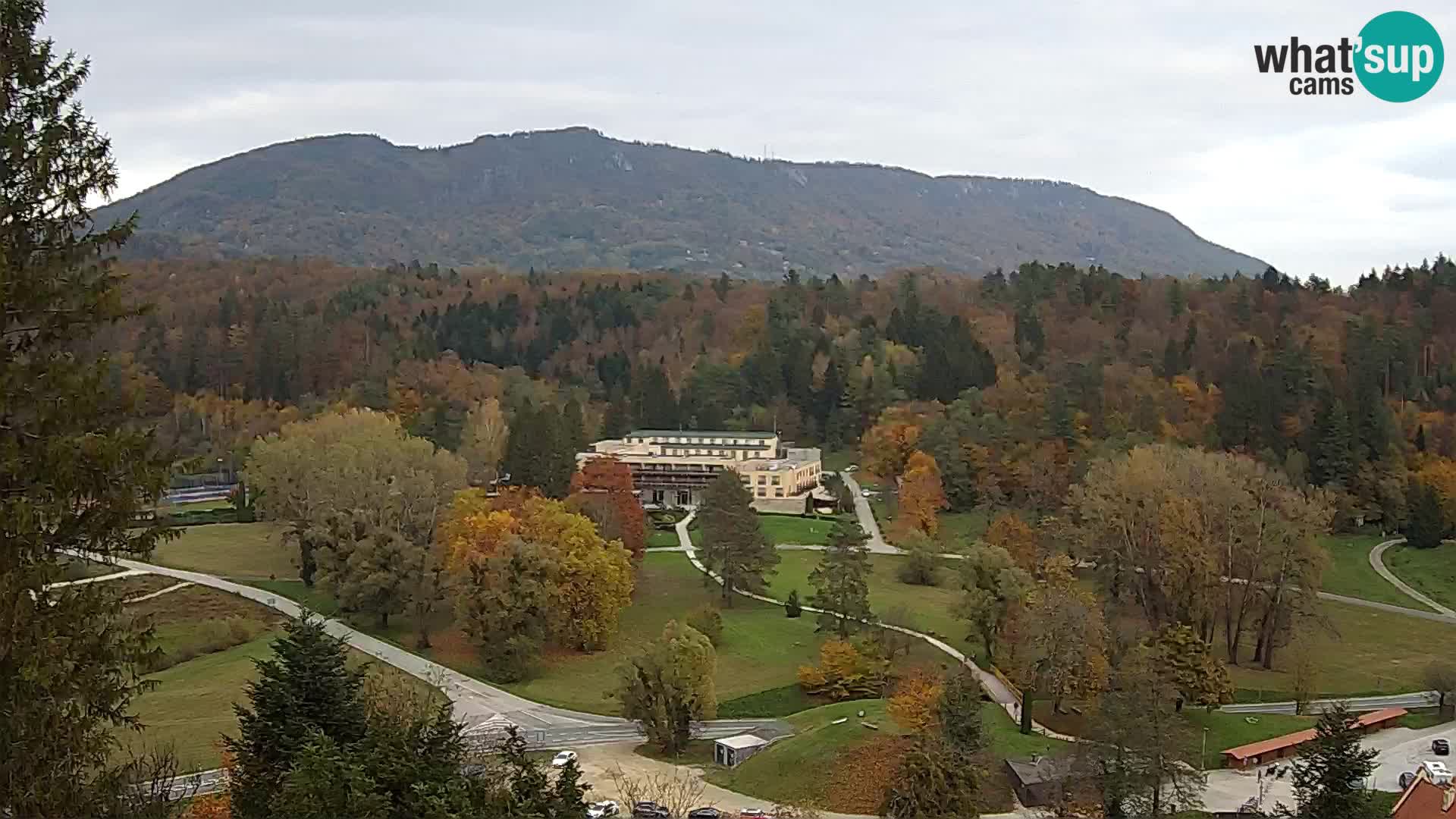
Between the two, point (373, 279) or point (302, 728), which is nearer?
point (302, 728)

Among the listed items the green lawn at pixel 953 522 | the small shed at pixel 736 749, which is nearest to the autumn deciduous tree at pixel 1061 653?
the small shed at pixel 736 749

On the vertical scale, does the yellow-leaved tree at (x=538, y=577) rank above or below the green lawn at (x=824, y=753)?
above

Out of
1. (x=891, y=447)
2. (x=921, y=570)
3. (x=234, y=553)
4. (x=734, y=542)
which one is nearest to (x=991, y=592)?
(x=734, y=542)

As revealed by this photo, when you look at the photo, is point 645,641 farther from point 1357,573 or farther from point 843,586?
point 1357,573

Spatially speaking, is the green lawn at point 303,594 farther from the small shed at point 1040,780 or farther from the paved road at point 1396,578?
the paved road at point 1396,578

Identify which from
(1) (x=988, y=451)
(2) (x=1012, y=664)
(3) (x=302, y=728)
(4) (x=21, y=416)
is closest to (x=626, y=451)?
(1) (x=988, y=451)

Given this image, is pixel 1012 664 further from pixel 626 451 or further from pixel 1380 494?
pixel 626 451
